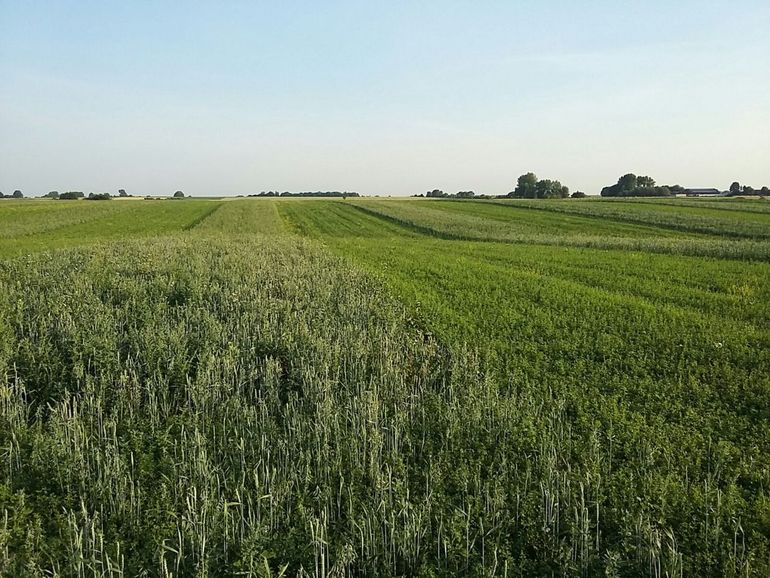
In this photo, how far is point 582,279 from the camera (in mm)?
16781

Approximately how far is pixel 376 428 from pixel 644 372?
4.91 meters

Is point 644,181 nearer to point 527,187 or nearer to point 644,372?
point 527,187

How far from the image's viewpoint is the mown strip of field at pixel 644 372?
5.21 metres

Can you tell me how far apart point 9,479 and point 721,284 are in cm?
1702

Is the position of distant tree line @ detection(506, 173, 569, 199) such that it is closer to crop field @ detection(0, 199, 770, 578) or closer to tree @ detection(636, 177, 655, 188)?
tree @ detection(636, 177, 655, 188)

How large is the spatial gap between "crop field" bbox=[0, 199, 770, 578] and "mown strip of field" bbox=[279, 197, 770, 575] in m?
0.04

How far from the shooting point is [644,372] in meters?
8.69

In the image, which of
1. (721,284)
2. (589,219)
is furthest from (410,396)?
(589,219)

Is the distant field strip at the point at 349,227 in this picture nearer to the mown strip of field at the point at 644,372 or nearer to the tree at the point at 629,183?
the mown strip of field at the point at 644,372

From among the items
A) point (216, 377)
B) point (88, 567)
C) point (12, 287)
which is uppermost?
point (12, 287)

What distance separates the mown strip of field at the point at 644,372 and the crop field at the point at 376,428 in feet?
0.14

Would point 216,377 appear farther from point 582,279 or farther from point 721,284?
point 721,284

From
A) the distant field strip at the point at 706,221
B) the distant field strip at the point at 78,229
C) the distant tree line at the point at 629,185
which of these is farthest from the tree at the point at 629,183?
the distant field strip at the point at 78,229

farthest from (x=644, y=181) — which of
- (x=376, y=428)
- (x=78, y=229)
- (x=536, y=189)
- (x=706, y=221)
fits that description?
(x=376, y=428)
